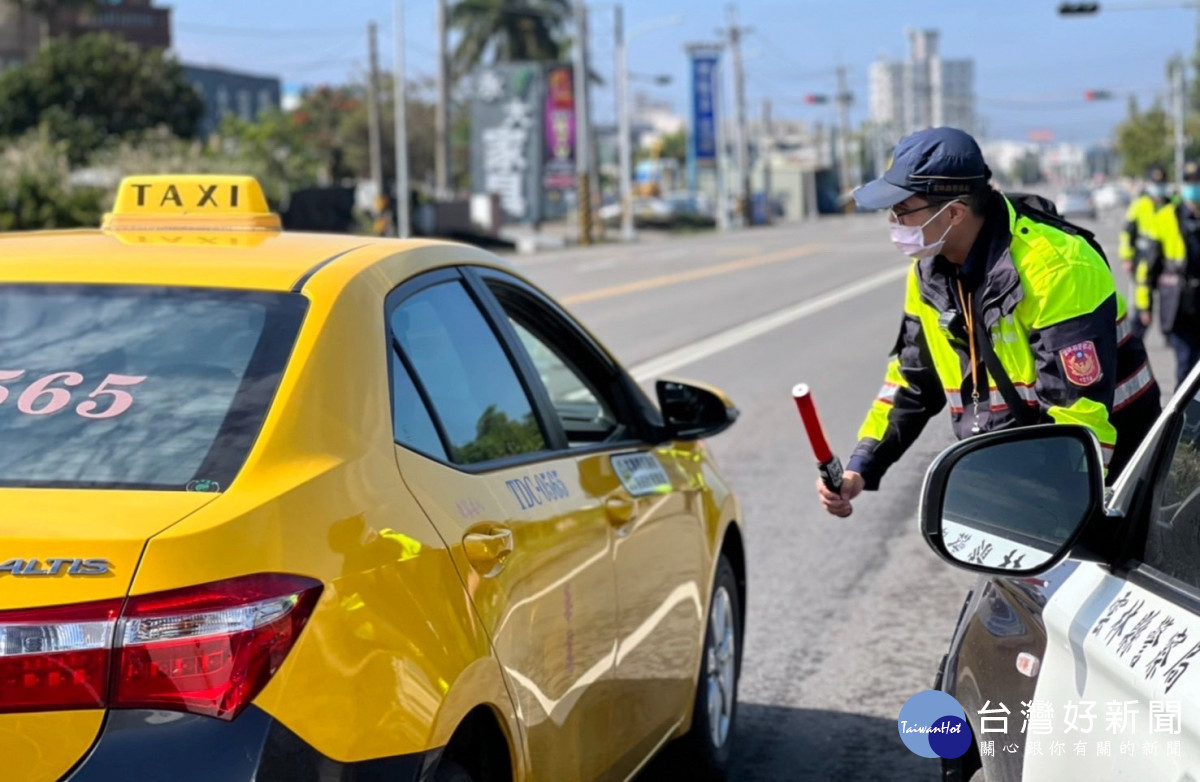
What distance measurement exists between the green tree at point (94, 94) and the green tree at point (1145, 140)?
211ft

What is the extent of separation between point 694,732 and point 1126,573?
2.29 meters

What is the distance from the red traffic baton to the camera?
3.38 meters

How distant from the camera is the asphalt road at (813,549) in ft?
17.4

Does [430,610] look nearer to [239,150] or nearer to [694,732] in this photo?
[694,732]

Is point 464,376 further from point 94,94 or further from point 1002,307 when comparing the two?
point 94,94

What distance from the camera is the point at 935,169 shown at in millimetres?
3748

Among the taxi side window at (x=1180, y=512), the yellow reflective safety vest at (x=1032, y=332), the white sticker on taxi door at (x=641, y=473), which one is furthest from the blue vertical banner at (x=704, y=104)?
the taxi side window at (x=1180, y=512)

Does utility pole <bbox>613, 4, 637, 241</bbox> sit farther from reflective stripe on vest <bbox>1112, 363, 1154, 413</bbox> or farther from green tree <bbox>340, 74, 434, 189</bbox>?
reflective stripe on vest <bbox>1112, 363, 1154, 413</bbox>

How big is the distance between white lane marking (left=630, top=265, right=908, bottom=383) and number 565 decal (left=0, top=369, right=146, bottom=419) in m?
10.3

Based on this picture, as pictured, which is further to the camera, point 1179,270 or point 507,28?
point 507,28

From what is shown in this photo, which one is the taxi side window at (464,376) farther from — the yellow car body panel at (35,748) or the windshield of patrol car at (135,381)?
the yellow car body panel at (35,748)

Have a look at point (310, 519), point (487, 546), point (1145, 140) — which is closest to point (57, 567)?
point (310, 519)

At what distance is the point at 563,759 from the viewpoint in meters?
3.52

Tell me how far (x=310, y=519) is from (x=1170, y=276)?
31.7 feet
